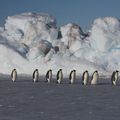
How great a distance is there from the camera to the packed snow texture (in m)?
52.1

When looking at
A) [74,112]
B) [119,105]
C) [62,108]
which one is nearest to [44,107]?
[62,108]

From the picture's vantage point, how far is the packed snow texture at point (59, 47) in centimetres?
5206

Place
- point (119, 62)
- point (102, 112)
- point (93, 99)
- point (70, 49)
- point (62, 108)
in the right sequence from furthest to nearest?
point (70, 49), point (119, 62), point (93, 99), point (62, 108), point (102, 112)

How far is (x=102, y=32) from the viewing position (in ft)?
180

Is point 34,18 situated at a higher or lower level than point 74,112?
higher

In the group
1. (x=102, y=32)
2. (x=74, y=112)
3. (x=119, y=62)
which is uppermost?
(x=102, y=32)

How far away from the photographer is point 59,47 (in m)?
55.2

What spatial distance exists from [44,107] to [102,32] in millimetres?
40917

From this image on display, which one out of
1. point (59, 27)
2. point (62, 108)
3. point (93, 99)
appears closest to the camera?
point (62, 108)

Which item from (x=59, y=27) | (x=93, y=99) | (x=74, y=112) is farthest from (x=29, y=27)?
(x=74, y=112)

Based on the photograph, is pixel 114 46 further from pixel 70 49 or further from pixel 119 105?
pixel 119 105

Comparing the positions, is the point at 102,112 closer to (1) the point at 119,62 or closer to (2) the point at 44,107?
(2) the point at 44,107

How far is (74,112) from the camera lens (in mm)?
13258

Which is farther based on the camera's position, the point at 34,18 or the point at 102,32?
the point at 34,18
